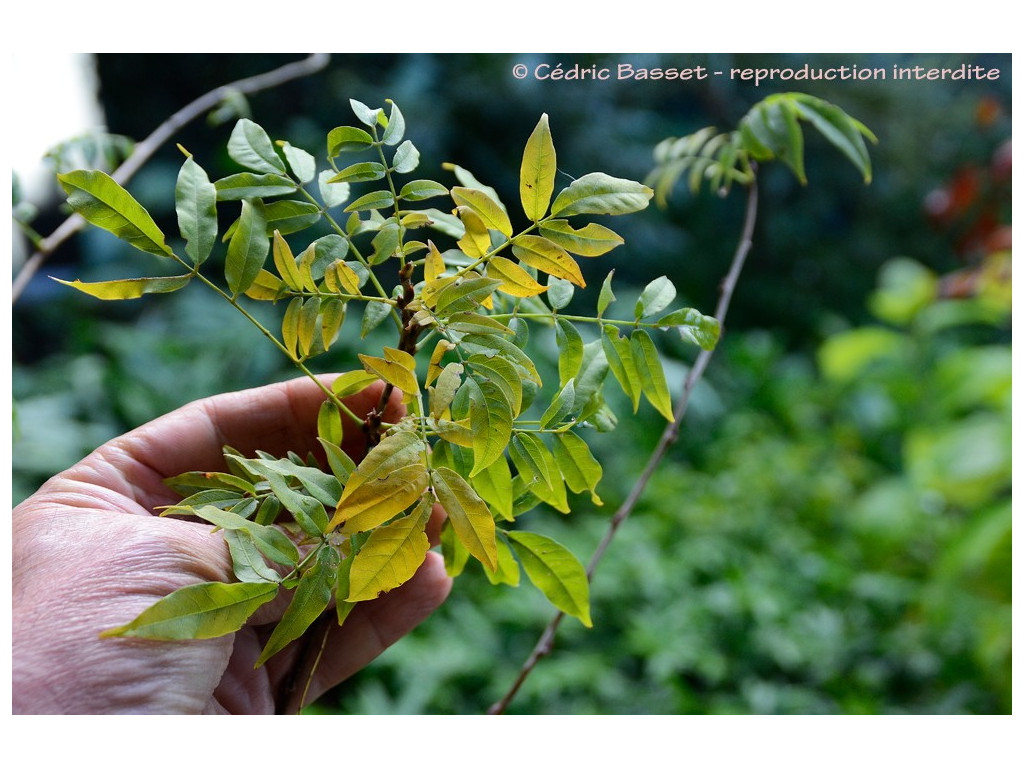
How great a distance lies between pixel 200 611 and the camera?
0.40m

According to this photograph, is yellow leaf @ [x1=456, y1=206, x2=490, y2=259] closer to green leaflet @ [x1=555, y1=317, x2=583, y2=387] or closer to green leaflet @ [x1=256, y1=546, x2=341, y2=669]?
green leaflet @ [x1=555, y1=317, x2=583, y2=387]

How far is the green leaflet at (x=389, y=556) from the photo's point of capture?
1.30 ft

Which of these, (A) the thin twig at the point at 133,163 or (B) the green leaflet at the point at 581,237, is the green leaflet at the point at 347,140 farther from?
(A) the thin twig at the point at 133,163

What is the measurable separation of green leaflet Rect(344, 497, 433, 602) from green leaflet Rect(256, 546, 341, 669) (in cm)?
2

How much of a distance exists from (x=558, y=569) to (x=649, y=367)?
0.46ft

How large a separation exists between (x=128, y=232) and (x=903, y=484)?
5.16ft

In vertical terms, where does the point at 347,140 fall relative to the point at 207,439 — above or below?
above

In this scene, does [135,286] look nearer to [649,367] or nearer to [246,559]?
[246,559]

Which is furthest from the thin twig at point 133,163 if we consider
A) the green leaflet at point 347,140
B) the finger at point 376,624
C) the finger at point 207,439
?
the finger at point 376,624

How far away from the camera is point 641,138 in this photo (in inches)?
56.1

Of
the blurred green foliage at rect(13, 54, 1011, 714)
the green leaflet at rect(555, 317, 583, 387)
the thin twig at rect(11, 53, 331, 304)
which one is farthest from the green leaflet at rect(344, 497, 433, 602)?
the blurred green foliage at rect(13, 54, 1011, 714)

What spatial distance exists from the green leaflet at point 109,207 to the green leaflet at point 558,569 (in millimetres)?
268

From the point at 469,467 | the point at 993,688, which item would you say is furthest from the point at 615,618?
the point at 469,467

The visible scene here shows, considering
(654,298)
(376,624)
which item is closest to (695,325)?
(654,298)
